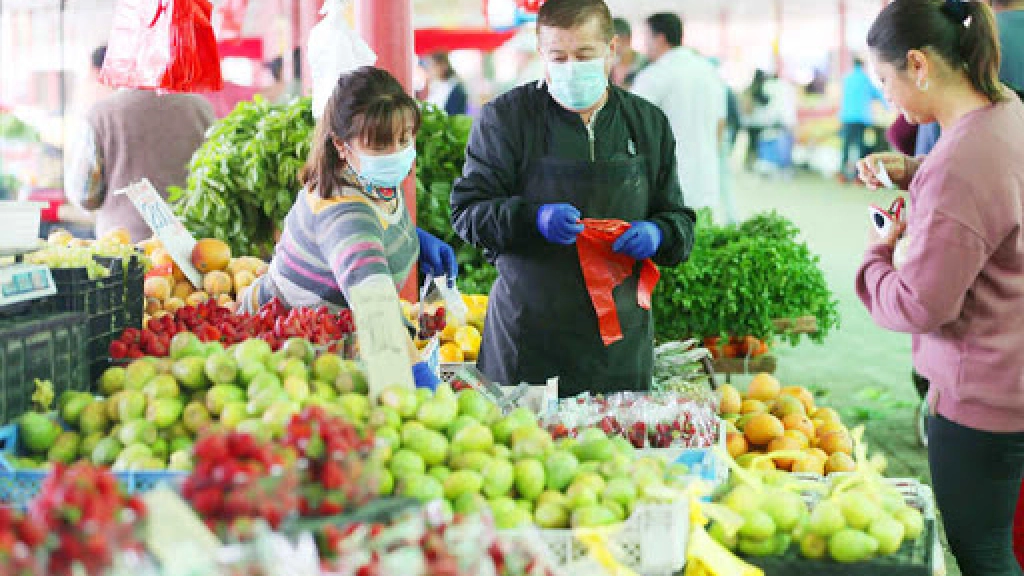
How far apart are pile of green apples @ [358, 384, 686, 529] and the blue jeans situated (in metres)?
0.85

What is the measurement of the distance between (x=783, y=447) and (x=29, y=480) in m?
2.38

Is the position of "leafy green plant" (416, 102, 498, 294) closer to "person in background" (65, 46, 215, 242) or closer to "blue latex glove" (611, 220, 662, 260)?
"person in background" (65, 46, 215, 242)

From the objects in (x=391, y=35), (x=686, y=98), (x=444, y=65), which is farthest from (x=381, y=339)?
(x=444, y=65)

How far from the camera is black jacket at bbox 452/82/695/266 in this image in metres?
3.36

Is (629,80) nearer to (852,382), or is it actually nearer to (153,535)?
(852,382)

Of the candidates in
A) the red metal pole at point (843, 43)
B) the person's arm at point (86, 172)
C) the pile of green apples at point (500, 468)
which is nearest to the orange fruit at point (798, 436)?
the pile of green apples at point (500, 468)

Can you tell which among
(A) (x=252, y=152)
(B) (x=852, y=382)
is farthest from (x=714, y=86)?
(A) (x=252, y=152)

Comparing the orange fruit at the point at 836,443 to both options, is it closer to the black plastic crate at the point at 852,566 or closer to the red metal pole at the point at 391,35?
the black plastic crate at the point at 852,566

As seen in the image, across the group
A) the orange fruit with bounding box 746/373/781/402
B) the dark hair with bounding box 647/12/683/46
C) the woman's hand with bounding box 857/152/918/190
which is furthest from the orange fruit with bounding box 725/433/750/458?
the dark hair with bounding box 647/12/683/46

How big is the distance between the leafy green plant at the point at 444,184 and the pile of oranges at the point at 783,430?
1478 mm

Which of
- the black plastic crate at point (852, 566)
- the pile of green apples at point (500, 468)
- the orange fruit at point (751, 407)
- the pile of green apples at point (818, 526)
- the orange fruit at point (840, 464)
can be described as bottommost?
the orange fruit at point (840, 464)

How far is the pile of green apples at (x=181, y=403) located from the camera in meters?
2.09

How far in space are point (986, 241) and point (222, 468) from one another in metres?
1.78

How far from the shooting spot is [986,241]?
2.53m
